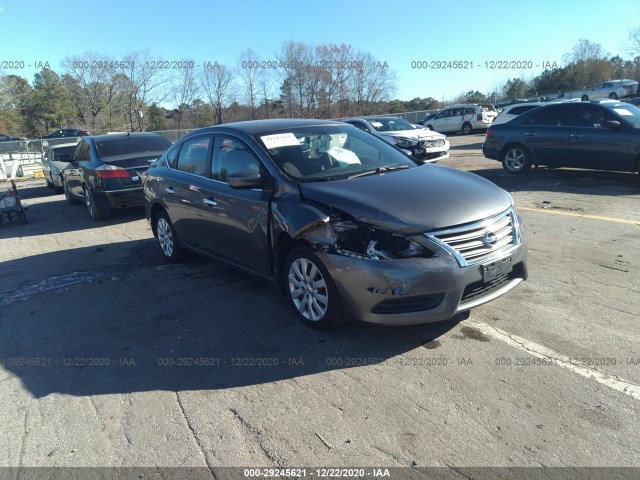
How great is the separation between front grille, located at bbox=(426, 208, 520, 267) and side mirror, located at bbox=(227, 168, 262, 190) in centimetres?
167

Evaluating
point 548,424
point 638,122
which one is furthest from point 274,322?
point 638,122

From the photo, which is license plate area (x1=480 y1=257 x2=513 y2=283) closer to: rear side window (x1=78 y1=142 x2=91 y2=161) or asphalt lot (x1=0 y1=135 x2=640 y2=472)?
asphalt lot (x1=0 y1=135 x2=640 y2=472)

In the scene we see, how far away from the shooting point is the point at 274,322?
4441mm

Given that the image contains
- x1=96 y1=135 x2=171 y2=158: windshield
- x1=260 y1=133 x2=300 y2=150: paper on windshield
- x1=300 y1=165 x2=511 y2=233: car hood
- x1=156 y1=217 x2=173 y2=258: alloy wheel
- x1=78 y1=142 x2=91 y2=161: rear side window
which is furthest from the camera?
x1=78 y1=142 x2=91 y2=161: rear side window

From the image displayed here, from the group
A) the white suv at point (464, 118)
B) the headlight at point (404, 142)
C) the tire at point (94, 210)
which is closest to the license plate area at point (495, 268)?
the tire at point (94, 210)

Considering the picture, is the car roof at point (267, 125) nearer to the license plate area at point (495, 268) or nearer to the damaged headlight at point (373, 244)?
the damaged headlight at point (373, 244)

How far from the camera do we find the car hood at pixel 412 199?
143 inches

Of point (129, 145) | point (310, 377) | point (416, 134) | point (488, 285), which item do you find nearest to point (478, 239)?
point (488, 285)

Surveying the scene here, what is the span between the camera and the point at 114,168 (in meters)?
9.37

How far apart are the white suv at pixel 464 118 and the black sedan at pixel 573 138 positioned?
17.2 metres

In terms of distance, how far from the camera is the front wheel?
629 centimetres

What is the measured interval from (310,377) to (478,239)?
5.27 ft

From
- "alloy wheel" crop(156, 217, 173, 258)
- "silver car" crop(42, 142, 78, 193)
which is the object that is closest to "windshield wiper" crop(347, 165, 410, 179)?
"alloy wheel" crop(156, 217, 173, 258)

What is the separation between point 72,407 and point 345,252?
220 centimetres
